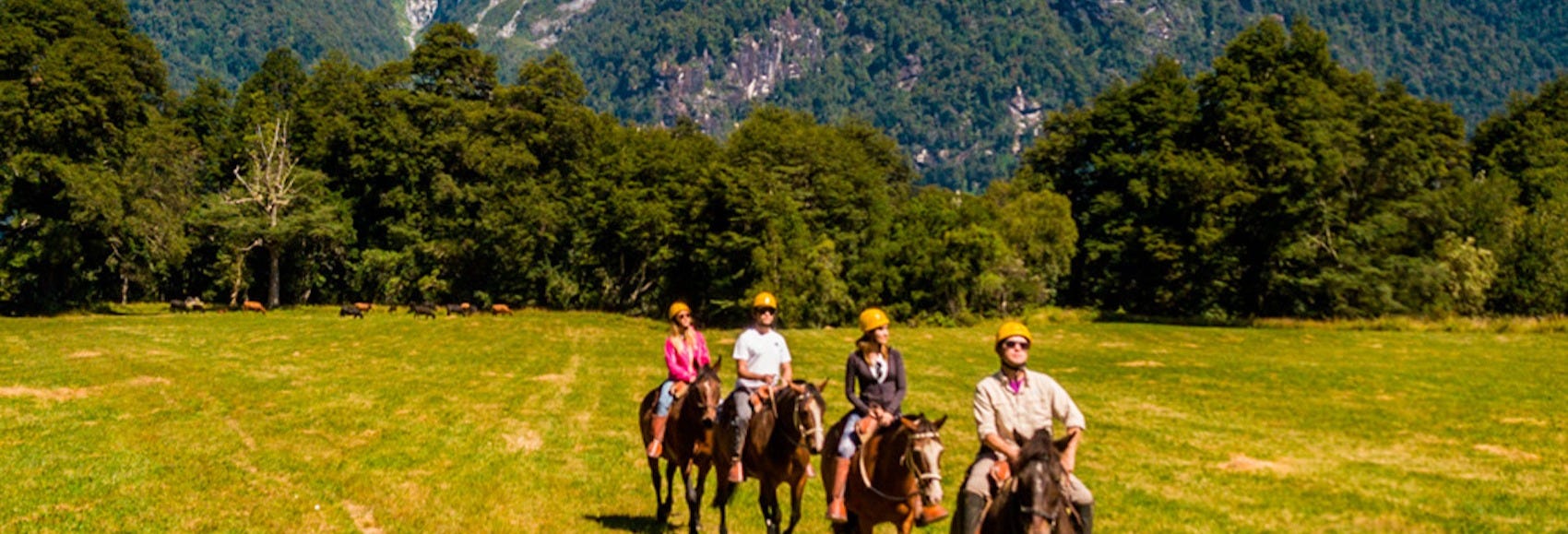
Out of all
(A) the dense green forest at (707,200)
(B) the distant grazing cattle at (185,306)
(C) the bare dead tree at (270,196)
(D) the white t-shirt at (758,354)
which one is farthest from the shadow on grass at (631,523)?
(C) the bare dead tree at (270,196)

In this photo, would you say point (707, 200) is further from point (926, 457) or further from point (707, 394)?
point (926, 457)

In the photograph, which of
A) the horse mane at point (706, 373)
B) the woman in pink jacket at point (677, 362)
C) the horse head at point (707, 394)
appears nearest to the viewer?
the horse head at point (707, 394)

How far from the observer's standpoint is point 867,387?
11.1 metres

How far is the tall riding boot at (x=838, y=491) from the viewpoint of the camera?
10.7 m

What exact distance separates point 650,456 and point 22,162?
47.5m

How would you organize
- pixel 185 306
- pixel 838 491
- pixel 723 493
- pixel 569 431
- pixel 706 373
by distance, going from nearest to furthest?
pixel 838 491
pixel 706 373
pixel 723 493
pixel 569 431
pixel 185 306

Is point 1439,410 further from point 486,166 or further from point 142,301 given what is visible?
point 142,301

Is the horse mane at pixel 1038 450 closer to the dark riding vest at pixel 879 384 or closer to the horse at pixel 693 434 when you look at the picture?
the dark riding vest at pixel 879 384

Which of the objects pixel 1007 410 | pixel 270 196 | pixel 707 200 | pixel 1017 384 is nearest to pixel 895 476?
pixel 1007 410

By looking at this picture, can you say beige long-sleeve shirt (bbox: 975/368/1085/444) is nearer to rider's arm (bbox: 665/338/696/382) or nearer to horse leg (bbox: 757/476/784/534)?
horse leg (bbox: 757/476/784/534)

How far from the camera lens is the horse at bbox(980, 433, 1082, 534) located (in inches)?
288

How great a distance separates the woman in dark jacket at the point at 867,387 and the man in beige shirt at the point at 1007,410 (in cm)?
210

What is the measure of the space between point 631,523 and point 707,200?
50.1m

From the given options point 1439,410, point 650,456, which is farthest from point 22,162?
point 1439,410
